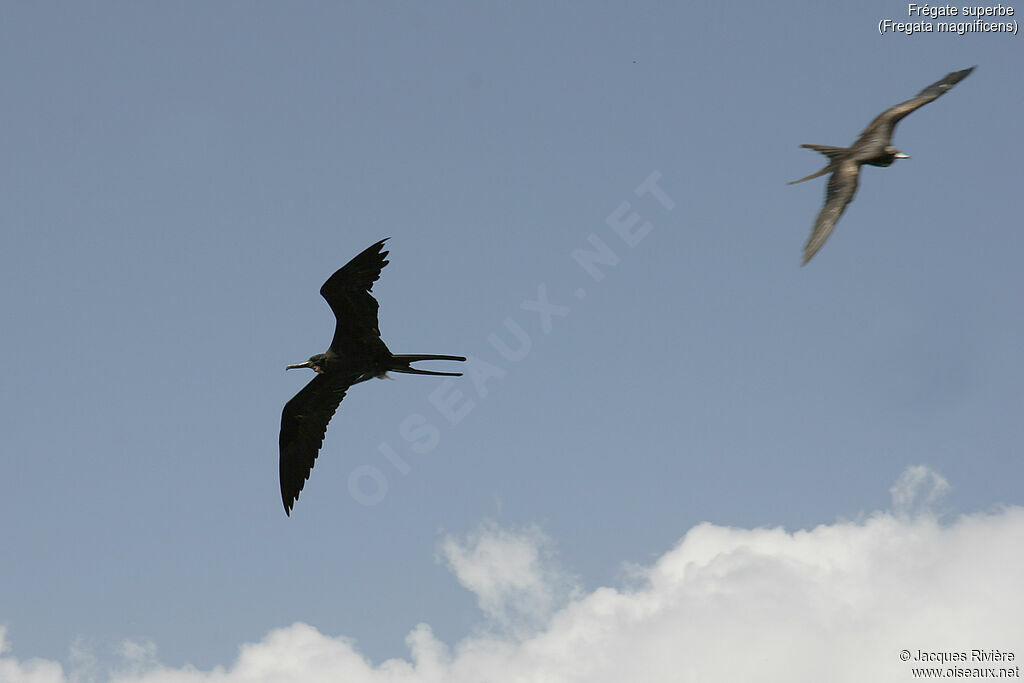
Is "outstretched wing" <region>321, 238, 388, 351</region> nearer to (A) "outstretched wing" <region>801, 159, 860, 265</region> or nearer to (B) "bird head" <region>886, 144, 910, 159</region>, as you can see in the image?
(A) "outstretched wing" <region>801, 159, 860, 265</region>

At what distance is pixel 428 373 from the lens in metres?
16.9

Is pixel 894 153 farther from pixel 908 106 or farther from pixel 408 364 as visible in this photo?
pixel 408 364

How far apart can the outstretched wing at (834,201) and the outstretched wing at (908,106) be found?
1795 millimetres

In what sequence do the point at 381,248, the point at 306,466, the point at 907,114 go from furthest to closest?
the point at 306,466 < the point at 907,114 < the point at 381,248

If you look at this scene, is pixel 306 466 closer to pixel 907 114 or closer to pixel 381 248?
pixel 381 248

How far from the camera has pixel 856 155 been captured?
16.8 m

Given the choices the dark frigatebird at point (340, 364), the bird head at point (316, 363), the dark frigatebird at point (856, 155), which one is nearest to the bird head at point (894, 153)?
the dark frigatebird at point (856, 155)

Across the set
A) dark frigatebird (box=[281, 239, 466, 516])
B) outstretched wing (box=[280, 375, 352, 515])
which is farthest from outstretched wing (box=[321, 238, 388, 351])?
outstretched wing (box=[280, 375, 352, 515])

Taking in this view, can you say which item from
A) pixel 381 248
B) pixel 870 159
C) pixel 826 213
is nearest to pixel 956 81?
pixel 870 159

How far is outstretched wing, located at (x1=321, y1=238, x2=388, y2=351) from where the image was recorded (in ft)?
52.9

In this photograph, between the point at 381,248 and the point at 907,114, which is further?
the point at 907,114

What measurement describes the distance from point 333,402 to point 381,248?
4282mm

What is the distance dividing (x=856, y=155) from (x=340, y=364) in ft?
34.6

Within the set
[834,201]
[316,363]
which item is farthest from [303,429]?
[834,201]
